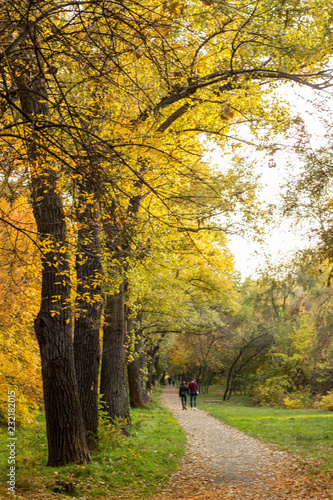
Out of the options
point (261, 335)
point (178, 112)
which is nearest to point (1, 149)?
point (178, 112)

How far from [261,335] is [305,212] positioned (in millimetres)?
24209

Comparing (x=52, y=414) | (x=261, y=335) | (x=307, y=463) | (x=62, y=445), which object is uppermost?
(x=261, y=335)

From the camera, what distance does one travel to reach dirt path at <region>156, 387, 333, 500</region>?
702 centimetres

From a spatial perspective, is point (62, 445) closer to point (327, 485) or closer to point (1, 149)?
point (327, 485)

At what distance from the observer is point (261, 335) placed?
1271 inches

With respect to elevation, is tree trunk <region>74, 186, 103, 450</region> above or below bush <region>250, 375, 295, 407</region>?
above

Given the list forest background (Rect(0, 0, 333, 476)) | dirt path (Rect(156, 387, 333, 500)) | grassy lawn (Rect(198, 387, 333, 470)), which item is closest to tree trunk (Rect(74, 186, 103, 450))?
forest background (Rect(0, 0, 333, 476))

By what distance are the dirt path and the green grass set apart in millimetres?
403

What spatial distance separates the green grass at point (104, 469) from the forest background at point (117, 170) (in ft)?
1.29

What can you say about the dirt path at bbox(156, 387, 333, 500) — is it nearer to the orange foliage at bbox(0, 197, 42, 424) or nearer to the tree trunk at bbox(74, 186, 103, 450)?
the tree trunk at bbox(74, 186, 103, 450)

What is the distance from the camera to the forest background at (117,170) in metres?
4.04

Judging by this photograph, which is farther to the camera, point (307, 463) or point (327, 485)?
point (307, 463)

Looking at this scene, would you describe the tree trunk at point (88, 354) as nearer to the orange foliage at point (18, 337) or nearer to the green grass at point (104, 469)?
the green grass at point (104, 469)

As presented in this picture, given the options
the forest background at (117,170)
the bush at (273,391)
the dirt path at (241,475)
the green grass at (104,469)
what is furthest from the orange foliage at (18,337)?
the bush at (273,391)
